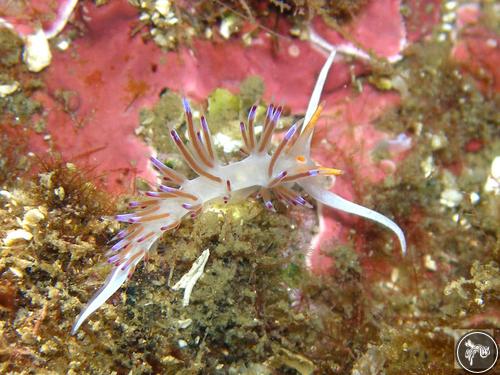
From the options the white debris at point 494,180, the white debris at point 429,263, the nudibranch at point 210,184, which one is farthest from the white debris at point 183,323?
the white debris at point 494,180

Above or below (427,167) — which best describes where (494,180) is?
below

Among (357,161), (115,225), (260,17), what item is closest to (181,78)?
(260,17)

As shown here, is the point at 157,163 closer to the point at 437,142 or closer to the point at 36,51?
the point at 36,51

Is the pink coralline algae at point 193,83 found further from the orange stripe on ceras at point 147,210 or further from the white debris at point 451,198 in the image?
the white debris at point 451,198

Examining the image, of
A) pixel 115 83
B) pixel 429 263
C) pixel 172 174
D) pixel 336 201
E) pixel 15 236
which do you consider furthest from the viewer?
pixel 429 263

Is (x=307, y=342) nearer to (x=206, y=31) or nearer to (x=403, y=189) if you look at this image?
(x=403, y=189)

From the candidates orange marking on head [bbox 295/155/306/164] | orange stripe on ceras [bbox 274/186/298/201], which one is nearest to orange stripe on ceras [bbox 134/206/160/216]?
orange stripe on ceras [bbox 274/186/298/201]

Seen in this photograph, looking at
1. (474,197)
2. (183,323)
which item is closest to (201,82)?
(183,323)
